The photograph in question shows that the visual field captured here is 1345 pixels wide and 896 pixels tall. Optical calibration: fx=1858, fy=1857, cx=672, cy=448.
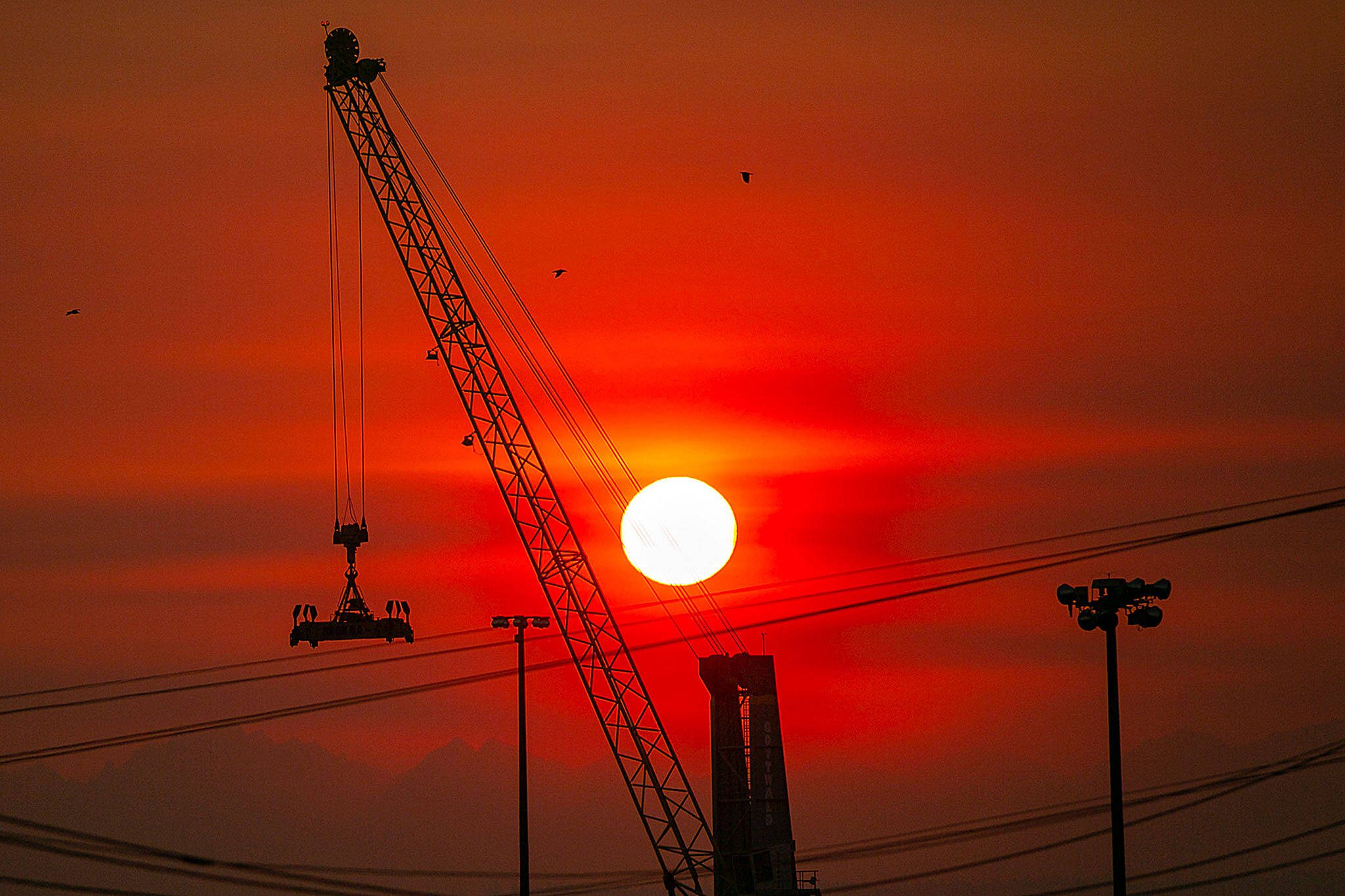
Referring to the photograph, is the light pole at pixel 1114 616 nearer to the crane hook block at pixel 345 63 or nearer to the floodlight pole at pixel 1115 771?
the floodlight pole at pixel 1115 771

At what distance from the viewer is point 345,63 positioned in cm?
10156

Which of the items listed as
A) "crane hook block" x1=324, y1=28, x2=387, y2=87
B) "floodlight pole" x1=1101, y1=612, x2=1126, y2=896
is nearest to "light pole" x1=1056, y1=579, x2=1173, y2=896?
"floodlight pole" x1=1101, y1=612, x2=1126, y2=896

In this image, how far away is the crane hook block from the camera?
332ft

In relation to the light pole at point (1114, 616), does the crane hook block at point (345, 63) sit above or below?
above

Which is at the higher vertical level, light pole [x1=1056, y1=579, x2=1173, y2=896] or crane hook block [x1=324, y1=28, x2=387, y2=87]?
crane hook block [x1=324, y1=28, x2=387, y2=87]

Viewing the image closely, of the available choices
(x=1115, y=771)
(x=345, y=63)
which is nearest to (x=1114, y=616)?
(x=1115, y=771)

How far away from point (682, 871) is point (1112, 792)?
5749 centimetres

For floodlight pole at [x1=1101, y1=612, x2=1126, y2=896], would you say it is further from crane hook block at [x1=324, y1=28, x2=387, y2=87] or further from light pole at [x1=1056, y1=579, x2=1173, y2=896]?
crane hook block at [x1=324, y1=28, x2=387, y2=87]

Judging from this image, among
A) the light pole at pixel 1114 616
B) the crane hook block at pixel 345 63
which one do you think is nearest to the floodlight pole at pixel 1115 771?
the light pole at pixel 1114 616

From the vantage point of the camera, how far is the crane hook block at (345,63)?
10131cm

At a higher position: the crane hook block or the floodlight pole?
the crane hook block

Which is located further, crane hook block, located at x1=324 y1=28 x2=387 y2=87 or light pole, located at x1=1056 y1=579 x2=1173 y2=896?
crane hook block, located at x1=324 y1=28 x2=387 y2=87

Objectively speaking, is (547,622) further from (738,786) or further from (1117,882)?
(1117,882)

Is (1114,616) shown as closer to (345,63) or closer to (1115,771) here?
(1115,771)
